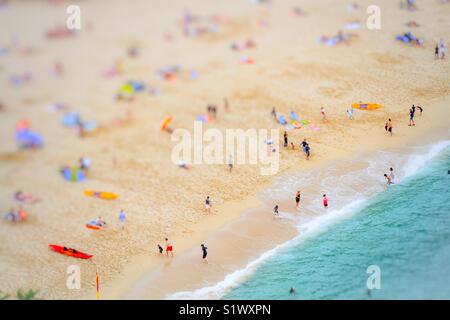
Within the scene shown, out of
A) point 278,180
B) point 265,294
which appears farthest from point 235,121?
point 265,294

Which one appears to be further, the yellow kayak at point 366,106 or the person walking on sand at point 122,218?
the yellow kayak at point 366,106

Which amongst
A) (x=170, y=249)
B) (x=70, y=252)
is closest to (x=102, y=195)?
(x=70, y=252)

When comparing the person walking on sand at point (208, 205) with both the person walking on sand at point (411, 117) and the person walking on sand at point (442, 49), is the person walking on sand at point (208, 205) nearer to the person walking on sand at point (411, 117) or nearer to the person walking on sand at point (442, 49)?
the person walking on sand at point (411, 117)

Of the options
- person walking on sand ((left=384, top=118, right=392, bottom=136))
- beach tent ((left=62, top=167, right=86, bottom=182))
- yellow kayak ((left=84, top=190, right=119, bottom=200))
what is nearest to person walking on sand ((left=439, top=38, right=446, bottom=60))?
person walking on sand ((left=384, top=118, right=392, bottom=136))

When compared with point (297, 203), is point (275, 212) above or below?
below

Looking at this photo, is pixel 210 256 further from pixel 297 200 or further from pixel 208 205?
pixel 297 200

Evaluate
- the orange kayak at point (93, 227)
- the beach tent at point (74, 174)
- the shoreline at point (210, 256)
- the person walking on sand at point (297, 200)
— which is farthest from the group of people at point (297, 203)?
the beach tent at point (74, 174)
